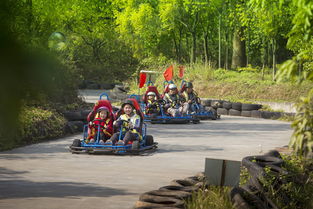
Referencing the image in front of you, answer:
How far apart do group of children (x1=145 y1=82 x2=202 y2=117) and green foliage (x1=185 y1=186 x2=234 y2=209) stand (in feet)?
43.7

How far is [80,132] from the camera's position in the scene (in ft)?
52.3

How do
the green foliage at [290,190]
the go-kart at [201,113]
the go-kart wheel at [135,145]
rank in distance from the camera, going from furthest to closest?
the go-kart at [201,113] < the go-kart wheel at [135,145] < the green foliage at [290,190]

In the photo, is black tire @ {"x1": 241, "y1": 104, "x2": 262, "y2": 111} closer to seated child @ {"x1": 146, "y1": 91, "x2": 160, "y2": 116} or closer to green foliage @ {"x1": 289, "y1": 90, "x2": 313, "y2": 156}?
seated child @ {"x1": 146, "y1": 91, "x2": 160, "y2": 116}

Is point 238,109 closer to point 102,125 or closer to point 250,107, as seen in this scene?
point 250,107

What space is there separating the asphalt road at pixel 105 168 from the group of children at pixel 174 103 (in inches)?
132

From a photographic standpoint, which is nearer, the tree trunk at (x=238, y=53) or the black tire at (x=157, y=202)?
the black tire at (x=157, y=202)

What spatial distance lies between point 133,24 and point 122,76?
3928mm

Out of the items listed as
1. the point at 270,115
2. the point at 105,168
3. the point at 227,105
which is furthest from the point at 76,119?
the point at 227,105

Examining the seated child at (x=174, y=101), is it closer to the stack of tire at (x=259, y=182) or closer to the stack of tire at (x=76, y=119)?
the stack of tire at (x=76, y=119)

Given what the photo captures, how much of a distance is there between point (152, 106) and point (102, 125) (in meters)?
7.87

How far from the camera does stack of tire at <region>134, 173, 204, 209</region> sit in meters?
5.21

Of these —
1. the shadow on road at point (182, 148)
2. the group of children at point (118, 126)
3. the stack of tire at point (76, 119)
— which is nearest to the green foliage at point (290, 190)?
the shadow on road at point (182, 148)

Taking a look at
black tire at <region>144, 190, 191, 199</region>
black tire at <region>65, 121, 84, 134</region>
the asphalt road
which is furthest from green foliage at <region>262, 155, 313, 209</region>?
black tire at <region>65, 121, 84, 134</region>

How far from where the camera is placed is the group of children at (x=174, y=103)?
65.0 feet
